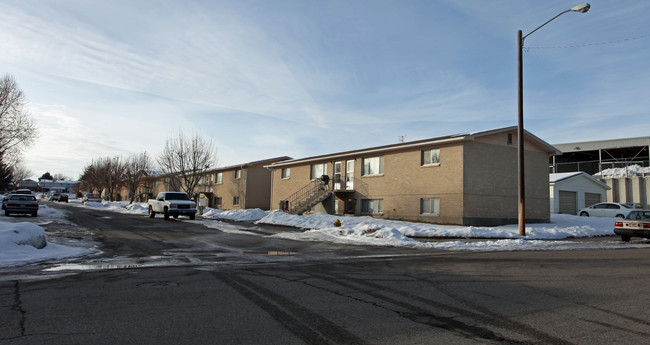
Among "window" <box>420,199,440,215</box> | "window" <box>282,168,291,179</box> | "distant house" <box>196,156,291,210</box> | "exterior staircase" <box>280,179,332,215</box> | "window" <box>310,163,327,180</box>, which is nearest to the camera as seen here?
"window" <box>420,199,440,215</box>

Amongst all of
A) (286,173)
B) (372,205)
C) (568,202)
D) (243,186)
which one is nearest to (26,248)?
(372,205)

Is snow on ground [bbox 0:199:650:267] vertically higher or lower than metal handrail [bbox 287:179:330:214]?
lower

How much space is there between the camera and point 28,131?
33.0 metres

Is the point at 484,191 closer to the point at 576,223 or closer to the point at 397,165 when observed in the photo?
the point at 397,165

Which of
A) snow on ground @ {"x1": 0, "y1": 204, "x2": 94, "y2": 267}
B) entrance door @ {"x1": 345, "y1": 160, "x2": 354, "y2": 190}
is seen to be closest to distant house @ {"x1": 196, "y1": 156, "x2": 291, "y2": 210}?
entrance door @ {"x1": 345, "y1": 160, "x2": 354, "y2": 190}

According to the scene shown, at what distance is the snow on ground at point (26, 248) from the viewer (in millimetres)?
10339

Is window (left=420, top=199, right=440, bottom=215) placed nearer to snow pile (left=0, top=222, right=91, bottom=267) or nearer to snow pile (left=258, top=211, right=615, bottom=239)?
snow pile (left=258, top=211, right=615, bottom=239)

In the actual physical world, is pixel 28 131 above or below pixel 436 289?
above

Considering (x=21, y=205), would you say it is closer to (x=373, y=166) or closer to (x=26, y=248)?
(x=26, y=248)

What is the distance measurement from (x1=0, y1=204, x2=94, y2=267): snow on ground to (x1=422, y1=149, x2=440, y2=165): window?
60.8ft

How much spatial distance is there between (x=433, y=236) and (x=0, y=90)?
3113cm

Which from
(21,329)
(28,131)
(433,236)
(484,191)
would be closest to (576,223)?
(484,191)

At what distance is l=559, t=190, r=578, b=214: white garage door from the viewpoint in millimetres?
37000

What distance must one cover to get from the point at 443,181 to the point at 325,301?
63.7 ft
